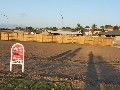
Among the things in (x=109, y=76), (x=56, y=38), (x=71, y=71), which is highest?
(x=56, y=38)

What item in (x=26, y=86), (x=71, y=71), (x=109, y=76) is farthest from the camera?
(x=71, y=71)

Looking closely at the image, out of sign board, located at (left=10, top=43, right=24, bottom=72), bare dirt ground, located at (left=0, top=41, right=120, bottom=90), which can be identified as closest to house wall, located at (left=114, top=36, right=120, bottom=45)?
bare dirt ground, located at (left=0, top=41, right=120, bottom=90)

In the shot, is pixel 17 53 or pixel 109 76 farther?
pixel 109 76

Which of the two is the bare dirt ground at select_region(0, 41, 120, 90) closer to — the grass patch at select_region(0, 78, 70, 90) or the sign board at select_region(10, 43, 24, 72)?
the sign board at select_region(10, 43, 24, 72)

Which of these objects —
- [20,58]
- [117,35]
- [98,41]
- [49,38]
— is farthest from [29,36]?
[20,58]

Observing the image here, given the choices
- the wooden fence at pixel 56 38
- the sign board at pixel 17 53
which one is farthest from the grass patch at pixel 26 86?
the wooden fence at pixel 56 38

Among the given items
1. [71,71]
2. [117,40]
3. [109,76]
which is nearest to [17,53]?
[71,71]

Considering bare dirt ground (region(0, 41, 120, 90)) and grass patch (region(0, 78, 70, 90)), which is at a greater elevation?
grass patch (region(0, 78, 70, 90))

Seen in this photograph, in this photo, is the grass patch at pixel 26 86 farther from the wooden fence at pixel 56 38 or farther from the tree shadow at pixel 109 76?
the wooden fence at pixel 56 38

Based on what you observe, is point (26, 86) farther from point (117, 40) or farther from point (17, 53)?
point (117, 40)

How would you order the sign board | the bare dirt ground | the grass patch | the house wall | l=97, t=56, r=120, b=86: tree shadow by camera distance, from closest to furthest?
the grass patch, the bare dirt ground, the sign board, l=97, t=56, r=120, b=86: tree shadow, the house wall

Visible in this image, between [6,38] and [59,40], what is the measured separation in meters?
12.0

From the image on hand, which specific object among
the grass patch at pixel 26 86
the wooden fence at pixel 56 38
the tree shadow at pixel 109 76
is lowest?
the tree shadow at pixel 109 76

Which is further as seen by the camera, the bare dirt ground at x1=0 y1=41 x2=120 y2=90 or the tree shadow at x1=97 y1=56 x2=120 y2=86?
the tree shadow at x1=97 y1=56 x2=120 y2=86
